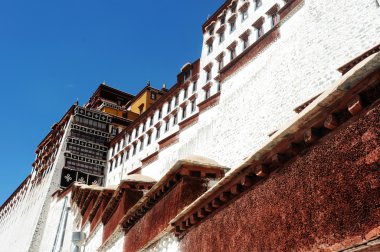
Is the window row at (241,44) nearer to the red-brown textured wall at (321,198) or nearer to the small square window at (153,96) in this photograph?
the red-brown textured wall at (321,198)

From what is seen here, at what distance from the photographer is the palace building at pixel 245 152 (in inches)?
155

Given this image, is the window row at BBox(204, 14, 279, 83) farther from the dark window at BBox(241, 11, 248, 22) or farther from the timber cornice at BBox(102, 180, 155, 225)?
the timber cornice at BBox(102, 180, 155, 225)

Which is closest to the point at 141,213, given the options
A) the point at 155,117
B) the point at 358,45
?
the point at 358,45

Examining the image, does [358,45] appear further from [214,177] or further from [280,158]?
[280,158]

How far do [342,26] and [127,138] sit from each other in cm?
2159

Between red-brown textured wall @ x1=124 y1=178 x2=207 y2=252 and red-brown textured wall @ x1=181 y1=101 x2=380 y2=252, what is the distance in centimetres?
258

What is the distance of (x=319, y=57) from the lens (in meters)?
11.6

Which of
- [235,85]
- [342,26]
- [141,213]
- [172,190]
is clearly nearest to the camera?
[172,190]

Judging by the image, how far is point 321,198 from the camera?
162 inches

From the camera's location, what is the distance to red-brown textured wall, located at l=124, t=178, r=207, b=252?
811cm

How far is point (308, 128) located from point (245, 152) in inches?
337

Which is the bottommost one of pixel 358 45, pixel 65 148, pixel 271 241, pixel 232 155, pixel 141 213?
pixel 271 241

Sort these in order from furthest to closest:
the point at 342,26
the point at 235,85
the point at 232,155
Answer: the point at 235,85 < the point at 232,155 < the point at 342,26

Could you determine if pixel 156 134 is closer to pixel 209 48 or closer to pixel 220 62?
pixel 209 48
